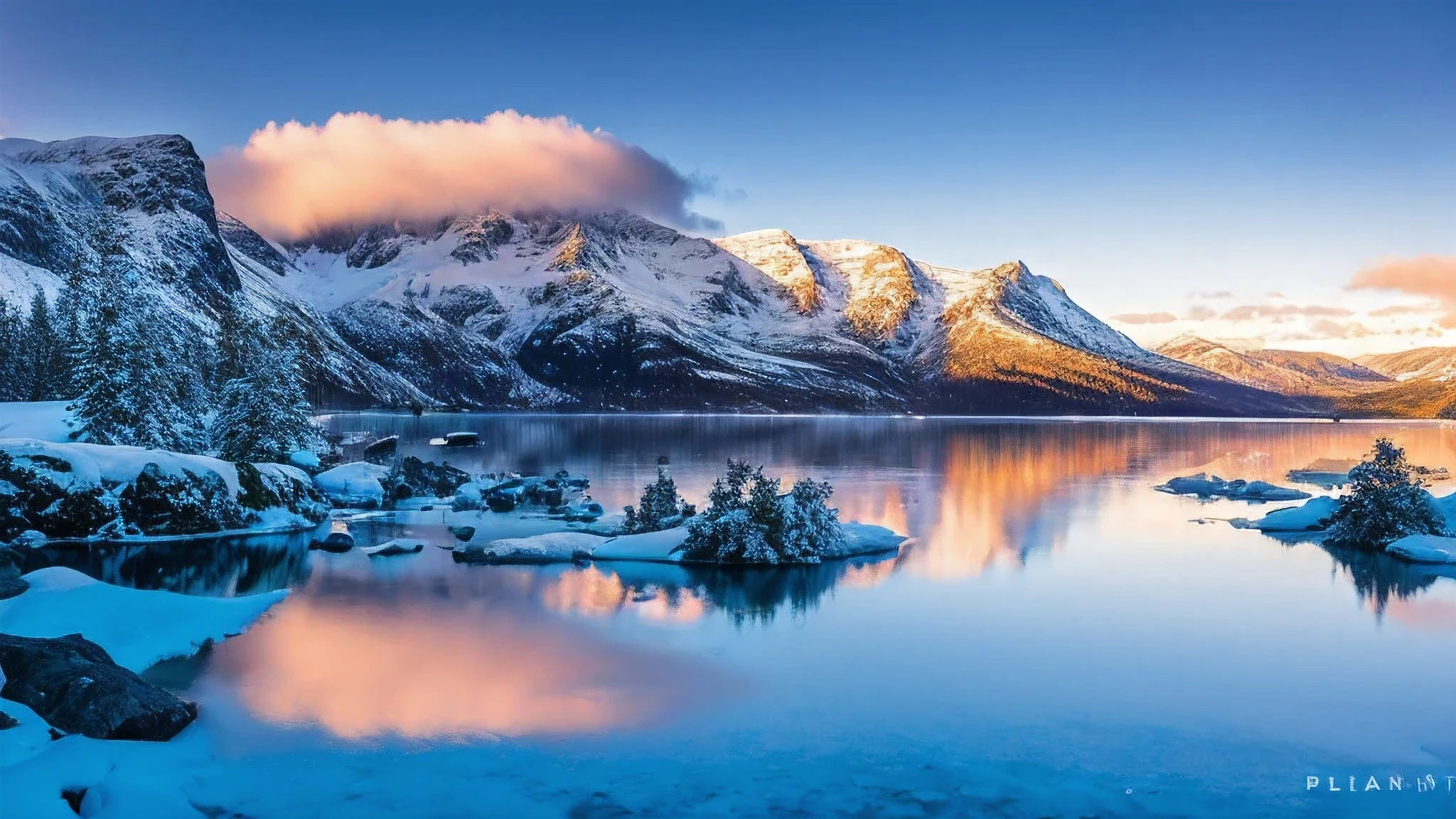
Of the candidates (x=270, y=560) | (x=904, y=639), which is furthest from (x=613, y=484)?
(x=904, y=639)

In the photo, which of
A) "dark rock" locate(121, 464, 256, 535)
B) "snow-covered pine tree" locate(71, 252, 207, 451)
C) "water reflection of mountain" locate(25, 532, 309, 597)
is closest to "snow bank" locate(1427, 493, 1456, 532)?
"water reflection of mountain" locate(25, 532, 309, 597)

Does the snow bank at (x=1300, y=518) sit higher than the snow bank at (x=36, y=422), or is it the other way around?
the snow bank at (x=36, y=422)

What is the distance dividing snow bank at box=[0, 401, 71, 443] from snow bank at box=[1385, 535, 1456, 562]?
64.4m

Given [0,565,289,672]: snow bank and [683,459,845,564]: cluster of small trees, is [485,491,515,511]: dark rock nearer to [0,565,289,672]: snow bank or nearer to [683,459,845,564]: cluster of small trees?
[683,459,845,564]: cluster of small trees

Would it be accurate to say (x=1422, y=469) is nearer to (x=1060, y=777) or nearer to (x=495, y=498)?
(x=1060, y=777)

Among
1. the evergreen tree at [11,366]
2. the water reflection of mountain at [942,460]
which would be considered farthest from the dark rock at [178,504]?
the evergreen tree at [11,366]

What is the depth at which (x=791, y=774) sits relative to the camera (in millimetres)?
17359

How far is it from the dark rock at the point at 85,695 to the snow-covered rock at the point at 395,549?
67.8ft

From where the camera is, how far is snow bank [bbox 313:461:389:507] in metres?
58.0

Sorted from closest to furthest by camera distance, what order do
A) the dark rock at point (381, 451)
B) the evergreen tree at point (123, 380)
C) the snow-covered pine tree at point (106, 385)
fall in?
the snow-covered pine tree at point (106, 385) < the evergreen tree at point (123, 380) < the dark rock at point (381, 451)

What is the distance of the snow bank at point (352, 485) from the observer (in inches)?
2282

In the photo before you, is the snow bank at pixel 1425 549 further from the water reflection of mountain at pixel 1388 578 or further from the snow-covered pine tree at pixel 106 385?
the snow-covered pine tree at pixel 106 385

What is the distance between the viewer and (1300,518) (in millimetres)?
49875

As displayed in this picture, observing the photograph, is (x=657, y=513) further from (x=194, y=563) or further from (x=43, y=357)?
(x=43, y=357)
